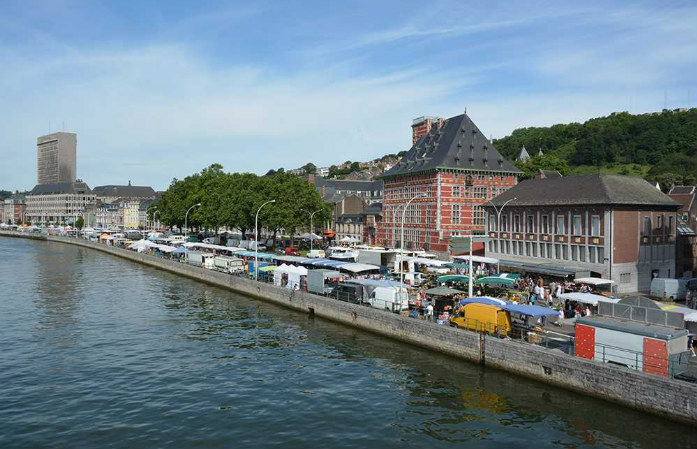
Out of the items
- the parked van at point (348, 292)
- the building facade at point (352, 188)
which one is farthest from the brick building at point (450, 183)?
the building facade at point (352, 188)

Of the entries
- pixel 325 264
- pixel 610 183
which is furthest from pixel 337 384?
pixel 610 183

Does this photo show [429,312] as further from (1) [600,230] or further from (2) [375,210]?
(2) [375,210]

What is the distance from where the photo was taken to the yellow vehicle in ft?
107

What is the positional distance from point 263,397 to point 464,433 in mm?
9565

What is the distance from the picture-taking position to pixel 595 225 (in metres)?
53.8

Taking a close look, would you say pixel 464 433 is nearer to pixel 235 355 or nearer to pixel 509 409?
pixel 509 409

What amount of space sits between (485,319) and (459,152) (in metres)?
53.6

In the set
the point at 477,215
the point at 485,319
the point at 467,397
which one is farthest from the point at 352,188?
the point at 467,397

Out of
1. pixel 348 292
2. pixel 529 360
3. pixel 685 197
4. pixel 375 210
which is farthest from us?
pixel 375 210

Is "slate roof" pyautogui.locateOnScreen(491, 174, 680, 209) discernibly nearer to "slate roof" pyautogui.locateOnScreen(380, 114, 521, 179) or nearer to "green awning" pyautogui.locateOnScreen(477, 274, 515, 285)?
"green awning" pyautogui.locateOnScreen(477, 274, 515, 285)

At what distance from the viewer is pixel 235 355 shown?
1366 inches

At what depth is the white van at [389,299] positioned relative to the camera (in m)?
40.7

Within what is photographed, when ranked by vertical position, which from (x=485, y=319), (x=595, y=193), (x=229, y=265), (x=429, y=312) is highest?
(x=595, y=193)

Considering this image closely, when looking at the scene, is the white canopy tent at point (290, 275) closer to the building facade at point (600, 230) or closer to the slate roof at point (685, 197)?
the building facade at point (600, 230)
